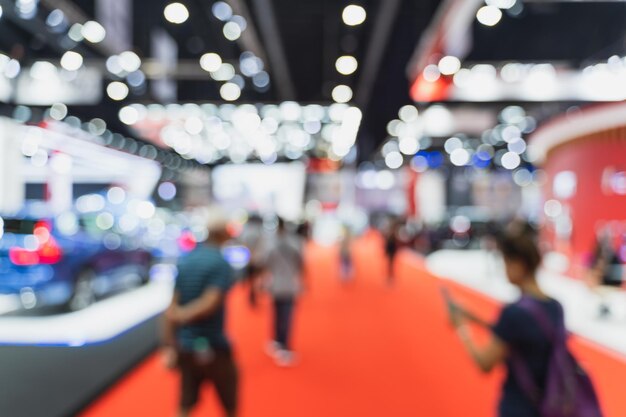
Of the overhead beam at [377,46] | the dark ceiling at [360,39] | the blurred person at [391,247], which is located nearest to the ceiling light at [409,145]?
the overhead beam at [377,46]

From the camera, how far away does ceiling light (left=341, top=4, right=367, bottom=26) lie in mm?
10539

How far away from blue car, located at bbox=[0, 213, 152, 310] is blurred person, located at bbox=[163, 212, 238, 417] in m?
2.56

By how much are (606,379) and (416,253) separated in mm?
20032

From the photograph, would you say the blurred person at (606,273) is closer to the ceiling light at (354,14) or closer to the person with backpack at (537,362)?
the ceiling light at (354,14)

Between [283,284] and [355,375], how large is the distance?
1.29 m

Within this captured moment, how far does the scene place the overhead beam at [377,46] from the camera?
11.4 metres

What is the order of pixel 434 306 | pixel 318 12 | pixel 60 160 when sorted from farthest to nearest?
1. pixel 318 12
2. pixel 434 306
3. pixel 60 160

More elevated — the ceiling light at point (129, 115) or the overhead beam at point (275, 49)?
the overhead beam at point (275, 49)

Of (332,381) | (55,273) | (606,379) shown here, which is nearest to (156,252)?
(55,273)

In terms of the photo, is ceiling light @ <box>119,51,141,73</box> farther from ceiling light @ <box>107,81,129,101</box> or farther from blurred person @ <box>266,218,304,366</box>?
blurred person @ <box>266,218,304,366</box>

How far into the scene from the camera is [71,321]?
7.54 metres

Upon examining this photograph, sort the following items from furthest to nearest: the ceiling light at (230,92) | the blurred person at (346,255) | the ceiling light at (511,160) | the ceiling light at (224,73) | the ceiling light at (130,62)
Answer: the ceiling light at (511,160) < the ceiling light at (230,92) < the blurred person at (346,255) < the ceiling light at (224,73) < the ceiling light at (130,62)

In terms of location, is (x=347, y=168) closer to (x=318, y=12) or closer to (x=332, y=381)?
(x=318, y=12)

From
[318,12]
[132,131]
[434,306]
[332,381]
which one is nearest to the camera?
[332,381]
